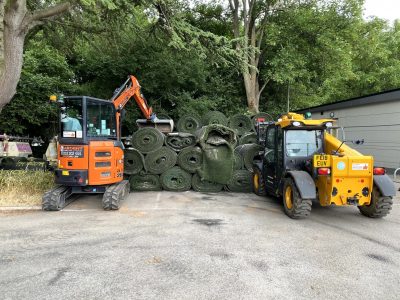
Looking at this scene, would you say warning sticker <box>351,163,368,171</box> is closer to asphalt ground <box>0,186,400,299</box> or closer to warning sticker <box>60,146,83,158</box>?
asphalt ground <box>0,186,400,299</box>

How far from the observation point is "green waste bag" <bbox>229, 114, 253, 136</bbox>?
1300 centimetres

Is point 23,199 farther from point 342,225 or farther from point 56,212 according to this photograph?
point 342,225

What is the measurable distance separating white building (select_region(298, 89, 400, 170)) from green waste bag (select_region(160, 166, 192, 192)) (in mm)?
7201

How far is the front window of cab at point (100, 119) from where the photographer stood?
7.58 metres

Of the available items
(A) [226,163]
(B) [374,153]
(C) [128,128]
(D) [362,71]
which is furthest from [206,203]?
(D) [362,71]

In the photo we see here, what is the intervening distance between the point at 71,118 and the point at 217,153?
408 cm

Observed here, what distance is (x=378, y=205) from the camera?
671cm

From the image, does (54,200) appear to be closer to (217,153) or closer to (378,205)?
(217,153)

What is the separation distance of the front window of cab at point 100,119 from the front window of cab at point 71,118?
190mm

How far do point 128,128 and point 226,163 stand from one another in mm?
8056

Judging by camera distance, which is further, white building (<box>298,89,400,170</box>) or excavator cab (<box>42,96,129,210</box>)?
white building (<box>298,89,400,170</box>)

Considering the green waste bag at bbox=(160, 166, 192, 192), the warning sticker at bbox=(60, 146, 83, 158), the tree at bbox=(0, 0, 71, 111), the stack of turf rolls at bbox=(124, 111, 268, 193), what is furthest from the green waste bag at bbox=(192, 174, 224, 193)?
the tree at bbox=(0, 0, 71, 111)

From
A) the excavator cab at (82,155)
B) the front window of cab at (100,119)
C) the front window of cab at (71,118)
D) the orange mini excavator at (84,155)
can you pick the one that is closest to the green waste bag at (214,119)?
the front window of cab at (100,119)

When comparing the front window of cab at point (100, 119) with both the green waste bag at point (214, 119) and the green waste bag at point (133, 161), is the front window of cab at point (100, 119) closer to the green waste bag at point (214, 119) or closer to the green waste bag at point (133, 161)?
the green waste bag at point (133, 161)
